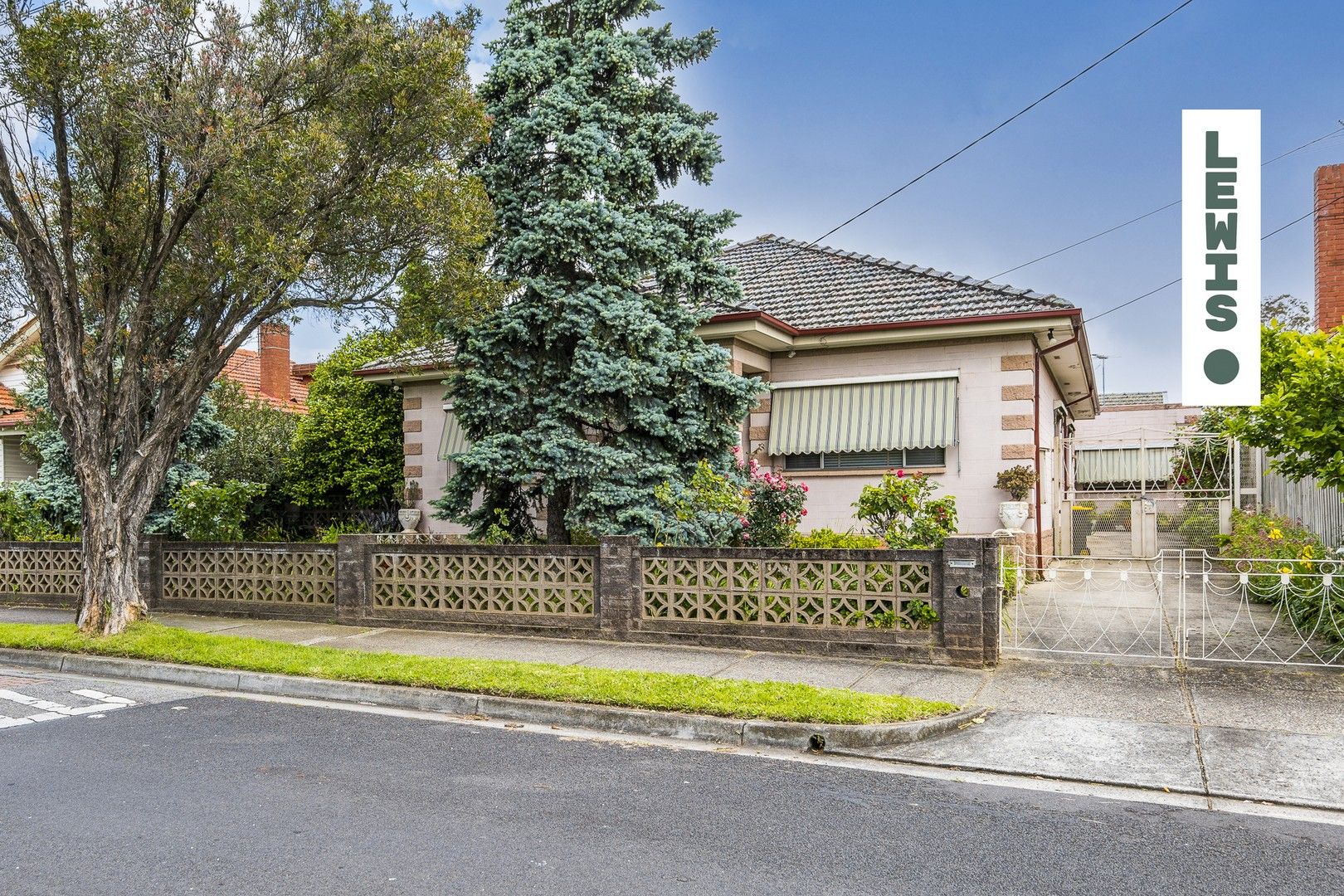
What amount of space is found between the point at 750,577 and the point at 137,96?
8.19 metres

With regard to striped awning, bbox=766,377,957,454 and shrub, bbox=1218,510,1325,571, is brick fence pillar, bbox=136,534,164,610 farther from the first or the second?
shrub, bbox=1218,510,1325,571

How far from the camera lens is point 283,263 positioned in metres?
10.3

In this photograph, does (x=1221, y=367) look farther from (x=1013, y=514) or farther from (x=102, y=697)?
(x=102, y=697)

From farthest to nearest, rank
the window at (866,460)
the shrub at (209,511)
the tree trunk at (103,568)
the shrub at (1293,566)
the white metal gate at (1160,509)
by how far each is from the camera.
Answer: the white metal gate at (1160,509)
the shrub at (209,511)
the window at (866,460)
the tree trunk at (103,568)
the shrub at (1293,566)

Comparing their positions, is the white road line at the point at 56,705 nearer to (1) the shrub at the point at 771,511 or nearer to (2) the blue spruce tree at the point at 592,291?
(2) the blue spruce tree at the point at 592,291

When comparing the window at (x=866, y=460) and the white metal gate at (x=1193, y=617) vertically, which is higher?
the window at (x=866, y=460)

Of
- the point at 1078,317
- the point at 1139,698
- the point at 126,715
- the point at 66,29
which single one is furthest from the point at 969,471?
the point at 66,29

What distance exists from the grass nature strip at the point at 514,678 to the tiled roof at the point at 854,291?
742 centimetres

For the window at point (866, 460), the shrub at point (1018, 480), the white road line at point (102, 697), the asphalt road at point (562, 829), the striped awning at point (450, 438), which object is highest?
the striped awning at point (450, 438)

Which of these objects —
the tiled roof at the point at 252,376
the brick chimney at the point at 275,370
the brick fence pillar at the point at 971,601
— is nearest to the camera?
the brick fence pillar at the point at 971,601

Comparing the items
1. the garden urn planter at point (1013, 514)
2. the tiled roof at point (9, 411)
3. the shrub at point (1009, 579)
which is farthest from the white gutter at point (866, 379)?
the tiled roof at point (9, 411)

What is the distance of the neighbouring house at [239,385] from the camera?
2303cm

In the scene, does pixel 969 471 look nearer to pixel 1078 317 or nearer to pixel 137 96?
pixel 1078 317

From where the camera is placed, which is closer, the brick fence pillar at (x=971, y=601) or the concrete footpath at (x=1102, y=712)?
the concrete footpath at (x=1102, y=712)
